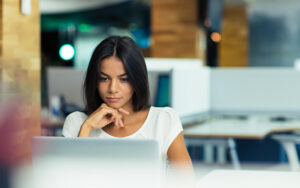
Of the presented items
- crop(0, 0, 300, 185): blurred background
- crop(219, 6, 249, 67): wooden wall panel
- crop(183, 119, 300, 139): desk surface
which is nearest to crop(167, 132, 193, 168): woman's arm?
crop(0, 0, 300, 185): blurred background

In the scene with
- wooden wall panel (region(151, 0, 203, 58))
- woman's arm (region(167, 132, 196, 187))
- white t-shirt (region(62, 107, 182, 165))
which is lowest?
woman's arm (region(167, 132, 196, 187))

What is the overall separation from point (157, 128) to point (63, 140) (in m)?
0.58

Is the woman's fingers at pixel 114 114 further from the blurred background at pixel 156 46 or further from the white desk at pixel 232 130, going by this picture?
the white desk at pixel 232 130

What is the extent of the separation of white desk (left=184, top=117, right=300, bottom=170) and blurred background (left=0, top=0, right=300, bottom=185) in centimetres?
15

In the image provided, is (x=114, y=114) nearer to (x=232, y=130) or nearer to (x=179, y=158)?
(x=179, y=158)

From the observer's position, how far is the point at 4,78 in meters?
1.80

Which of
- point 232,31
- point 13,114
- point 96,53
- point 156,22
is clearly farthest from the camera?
point 232,31

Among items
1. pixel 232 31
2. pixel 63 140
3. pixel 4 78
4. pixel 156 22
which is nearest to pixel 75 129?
pixel 4 78

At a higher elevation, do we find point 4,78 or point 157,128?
point 4,78

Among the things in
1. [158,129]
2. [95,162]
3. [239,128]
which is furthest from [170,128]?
[239,128]

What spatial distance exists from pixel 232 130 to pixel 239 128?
0.49ft

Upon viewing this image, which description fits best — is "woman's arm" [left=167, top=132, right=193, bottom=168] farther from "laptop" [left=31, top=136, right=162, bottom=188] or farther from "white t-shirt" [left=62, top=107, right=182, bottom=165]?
"laptop" [left=31, top=136, right=162, bottom=188]

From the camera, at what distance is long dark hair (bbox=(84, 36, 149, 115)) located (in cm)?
139

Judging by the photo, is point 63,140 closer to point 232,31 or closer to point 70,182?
point 70,182
